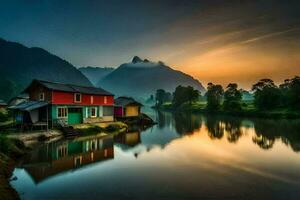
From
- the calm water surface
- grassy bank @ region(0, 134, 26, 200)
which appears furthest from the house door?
grassy bank @ region(0, 134, 26, 200)

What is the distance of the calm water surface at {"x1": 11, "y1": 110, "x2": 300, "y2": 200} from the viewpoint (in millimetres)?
16875

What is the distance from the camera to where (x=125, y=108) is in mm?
68125

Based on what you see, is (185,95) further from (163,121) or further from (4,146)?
(4,146)

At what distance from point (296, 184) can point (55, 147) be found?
2494 centimetres

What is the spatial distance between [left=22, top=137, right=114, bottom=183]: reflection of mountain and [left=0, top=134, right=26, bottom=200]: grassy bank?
1.07 metres

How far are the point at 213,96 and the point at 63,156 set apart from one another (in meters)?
104

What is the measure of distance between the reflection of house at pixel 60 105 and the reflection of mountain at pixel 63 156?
8.92m

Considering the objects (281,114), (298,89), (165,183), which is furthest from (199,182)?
(298,89)

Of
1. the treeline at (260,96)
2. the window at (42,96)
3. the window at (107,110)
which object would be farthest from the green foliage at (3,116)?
the treeline at (260,96)

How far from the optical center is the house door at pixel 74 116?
4691 cm

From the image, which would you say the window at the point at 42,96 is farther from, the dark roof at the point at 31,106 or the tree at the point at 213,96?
the tree at the point at 213,96

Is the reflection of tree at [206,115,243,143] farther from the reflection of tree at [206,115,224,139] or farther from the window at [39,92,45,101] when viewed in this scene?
the window at [39,92,45,101]

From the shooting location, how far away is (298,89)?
93.6 metres

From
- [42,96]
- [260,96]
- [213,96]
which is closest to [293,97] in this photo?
[260,96]
